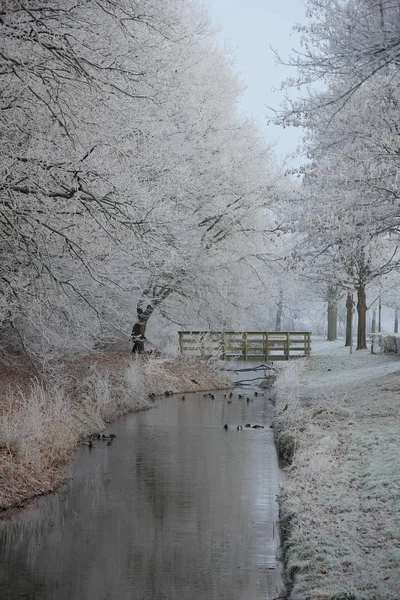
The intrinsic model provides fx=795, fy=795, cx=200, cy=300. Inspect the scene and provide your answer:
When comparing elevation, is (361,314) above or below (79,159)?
above

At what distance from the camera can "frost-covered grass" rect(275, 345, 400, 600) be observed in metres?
6.78

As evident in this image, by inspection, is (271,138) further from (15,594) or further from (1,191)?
(15,594)

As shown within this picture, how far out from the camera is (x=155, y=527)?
31.9 feet

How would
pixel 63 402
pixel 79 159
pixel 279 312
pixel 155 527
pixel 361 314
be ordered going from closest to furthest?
pixel 155 527
pixel 79 159
pixel 63 402
pixel 361 314
pixel 279 312

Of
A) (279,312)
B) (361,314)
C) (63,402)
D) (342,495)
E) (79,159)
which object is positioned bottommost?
(342,495)

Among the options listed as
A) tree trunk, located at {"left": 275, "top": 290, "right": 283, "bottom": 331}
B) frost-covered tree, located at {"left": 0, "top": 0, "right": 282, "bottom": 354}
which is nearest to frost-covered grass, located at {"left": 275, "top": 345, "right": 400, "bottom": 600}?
frost-covered tree, located at {"left": 0, "top": 0, "right": 282, "bottom": 354}

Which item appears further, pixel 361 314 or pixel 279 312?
pixel 279 312

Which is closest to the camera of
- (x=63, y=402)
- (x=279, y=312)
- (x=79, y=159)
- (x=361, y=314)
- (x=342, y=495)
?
(x=342, y=495)

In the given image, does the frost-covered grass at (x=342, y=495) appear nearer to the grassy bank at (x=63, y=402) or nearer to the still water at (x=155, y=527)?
→ the still water at (x=155, y=527)

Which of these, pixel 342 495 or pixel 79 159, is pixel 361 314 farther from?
pixel 342 495

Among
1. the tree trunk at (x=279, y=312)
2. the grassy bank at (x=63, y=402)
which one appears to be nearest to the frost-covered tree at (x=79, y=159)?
the grassy bank at (x=63, y=402)

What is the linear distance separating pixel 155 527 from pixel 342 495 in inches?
90.7

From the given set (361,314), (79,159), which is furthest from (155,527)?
(361,314)

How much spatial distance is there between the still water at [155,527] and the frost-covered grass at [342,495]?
416 mm
